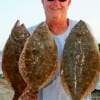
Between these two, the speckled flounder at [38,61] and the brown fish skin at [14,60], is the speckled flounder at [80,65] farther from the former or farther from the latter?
the brown fish skin at [14,60]

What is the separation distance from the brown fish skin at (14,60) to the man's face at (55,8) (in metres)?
0.72

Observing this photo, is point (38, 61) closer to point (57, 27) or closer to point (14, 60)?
point (14, 60)

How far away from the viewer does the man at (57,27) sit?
19.0ft

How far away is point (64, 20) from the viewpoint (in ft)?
19.9

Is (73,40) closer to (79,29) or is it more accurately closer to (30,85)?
(79,29)

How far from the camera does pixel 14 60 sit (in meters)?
5.14

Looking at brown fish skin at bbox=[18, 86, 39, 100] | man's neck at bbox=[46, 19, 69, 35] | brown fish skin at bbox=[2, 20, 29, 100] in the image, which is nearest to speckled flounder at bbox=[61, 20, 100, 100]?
brown fish skin at bbox=[18, 86, 39, 100]

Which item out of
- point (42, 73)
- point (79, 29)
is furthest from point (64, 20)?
point (42, 73)

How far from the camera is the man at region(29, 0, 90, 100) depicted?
578cm

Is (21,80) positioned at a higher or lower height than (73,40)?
lower

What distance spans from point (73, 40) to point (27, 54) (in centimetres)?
55

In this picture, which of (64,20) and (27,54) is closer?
(27,54)

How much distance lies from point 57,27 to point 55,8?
387 millimetres

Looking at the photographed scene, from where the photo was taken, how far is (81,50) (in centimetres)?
499
